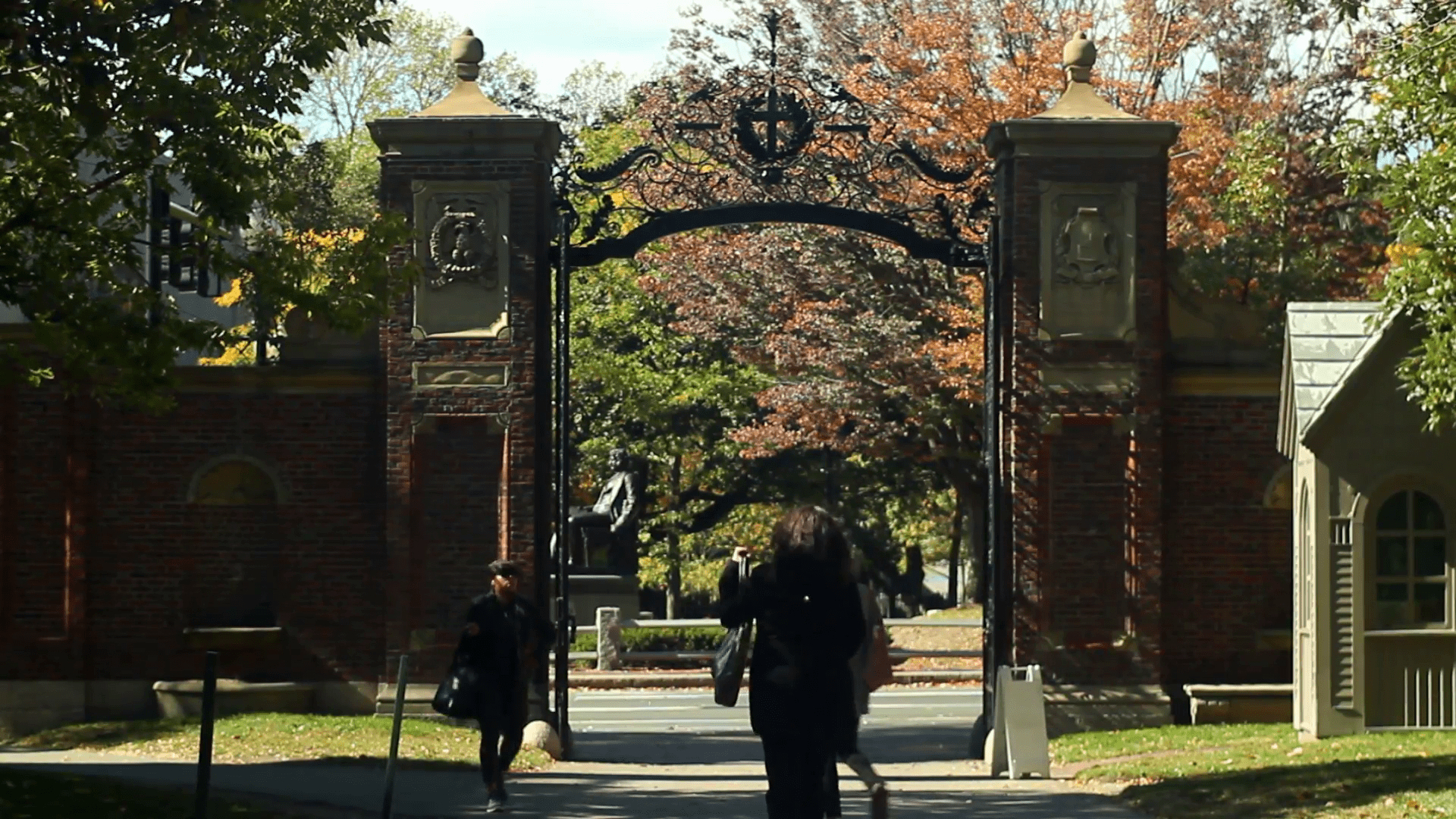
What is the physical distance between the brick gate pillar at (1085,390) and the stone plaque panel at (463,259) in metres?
4.25


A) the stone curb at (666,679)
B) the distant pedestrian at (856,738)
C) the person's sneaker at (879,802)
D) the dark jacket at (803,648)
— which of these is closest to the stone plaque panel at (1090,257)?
the distant pedestrian at (856,738)

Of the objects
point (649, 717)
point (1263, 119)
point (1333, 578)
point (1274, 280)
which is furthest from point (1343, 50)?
point (1333, 578)

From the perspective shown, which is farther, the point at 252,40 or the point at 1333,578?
the point at 1333,578

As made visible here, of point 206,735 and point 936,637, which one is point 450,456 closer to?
point 206,735

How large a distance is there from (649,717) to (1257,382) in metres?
8.37

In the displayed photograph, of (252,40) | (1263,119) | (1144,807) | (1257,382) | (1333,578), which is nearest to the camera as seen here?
(1144,807)

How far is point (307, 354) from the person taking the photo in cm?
1973

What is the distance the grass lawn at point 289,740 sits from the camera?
17453mm

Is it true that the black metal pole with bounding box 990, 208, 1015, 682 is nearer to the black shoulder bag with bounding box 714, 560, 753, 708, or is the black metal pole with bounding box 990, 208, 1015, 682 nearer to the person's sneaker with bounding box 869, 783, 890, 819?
the person's sneaker with bounding box 869, 783, 890, 819

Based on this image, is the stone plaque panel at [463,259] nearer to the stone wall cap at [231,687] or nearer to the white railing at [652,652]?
the stone wall cap at [231,687]

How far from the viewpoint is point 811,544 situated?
436 inches

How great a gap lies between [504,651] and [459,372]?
4.93 m

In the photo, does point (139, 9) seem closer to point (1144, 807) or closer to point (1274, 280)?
point (1144, 807)

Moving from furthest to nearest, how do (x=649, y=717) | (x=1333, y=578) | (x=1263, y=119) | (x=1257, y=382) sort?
(x=1263, y=119) < (x=649, y=717) < (x=1257, y=382) < (x=1333, y=578)
